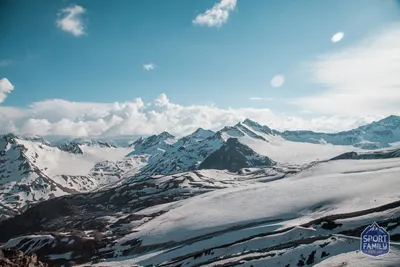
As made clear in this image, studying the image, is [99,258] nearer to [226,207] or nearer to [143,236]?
[143,236]

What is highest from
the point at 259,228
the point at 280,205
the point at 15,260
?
the point at 15,260

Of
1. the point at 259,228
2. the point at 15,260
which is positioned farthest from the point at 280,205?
the point at 15,260

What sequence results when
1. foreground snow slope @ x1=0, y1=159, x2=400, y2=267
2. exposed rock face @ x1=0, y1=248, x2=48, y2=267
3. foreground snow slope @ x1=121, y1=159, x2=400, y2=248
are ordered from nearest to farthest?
1. exposed rock face @ x1=0, y1=248, x2=48, y2=267
2. foreground snow slope @ x1=0, y1=159, x2=400, y2=267
3. foreground snow slope @ x1=121, y1=159, x2=400, y2=248

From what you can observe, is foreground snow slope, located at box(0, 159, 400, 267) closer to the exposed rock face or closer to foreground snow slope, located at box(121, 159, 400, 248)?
foreground snow slope, located at box(121, 159, 400, 248)

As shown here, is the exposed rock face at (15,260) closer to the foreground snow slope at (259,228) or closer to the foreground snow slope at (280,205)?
the foreground snow slope at (259,228)

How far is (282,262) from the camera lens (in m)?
57.4

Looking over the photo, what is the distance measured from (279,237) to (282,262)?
822 inches

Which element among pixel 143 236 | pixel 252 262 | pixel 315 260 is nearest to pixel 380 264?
pixel 315 260

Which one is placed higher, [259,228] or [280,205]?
[280,205]

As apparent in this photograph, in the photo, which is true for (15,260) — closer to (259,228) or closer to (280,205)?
(259,228)

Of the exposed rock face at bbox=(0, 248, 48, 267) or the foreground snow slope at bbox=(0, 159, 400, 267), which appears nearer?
the exposed rock face at bbox=(0, 248, 48, 267)

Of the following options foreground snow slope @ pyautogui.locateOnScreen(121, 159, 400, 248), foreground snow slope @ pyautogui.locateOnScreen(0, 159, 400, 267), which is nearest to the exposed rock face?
foreground snow slope @ pyautogui.locateOnScreen(0, 159, 400, 267)

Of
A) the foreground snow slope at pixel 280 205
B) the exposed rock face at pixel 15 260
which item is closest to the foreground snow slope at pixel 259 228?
the foreground snow slope at pixel 280 205

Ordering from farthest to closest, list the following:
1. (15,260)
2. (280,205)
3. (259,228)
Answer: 1. (280,205)
2. (259,228)
3. (15,260)
